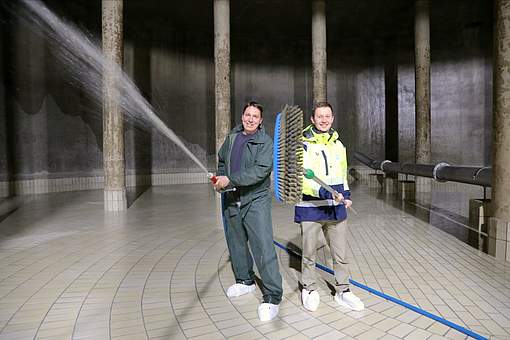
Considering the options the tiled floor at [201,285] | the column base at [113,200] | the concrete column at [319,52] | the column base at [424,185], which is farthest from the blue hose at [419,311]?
the column base at [424,185]

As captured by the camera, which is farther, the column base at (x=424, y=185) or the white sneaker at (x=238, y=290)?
the column base at (x=424, y=185)

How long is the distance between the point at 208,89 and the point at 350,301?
15964 mm

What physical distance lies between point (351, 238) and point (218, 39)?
7369mm

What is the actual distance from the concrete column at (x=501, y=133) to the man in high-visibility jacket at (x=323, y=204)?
9.51 feet

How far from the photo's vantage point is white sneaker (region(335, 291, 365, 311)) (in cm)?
368

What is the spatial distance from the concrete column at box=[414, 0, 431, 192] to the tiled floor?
6465mm

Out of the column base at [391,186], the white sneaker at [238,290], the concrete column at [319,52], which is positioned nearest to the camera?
the white sneaker at [238,290]

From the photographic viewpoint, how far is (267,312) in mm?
3455

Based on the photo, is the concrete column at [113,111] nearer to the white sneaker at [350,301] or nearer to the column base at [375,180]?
the white sneaker at [350,301]

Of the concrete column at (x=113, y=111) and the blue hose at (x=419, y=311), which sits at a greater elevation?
the concrete column at (x=113, y=111)

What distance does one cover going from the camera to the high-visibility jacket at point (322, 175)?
361cm

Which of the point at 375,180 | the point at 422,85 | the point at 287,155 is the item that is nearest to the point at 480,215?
the point at 287,155

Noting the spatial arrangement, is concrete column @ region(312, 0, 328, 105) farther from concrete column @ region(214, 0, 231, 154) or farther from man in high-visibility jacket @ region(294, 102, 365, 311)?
man in high-visibility jacket @ region(294, 102, 365, 311)

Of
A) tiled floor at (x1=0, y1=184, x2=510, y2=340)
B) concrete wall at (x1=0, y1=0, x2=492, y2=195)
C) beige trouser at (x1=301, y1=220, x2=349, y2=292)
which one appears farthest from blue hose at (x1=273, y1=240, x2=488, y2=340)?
concrete wall at (x1=0, y1=0, x2=492, y2=195)
